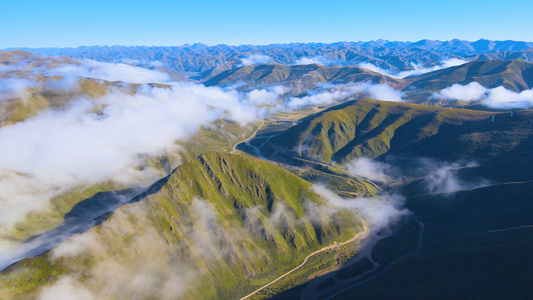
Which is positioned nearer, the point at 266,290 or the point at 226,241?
the point at 266,290

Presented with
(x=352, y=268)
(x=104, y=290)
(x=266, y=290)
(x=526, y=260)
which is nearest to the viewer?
(x=526, y=260)

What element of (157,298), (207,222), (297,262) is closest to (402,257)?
(297,262)

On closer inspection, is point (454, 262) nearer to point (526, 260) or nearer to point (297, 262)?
A: point (526, 260)

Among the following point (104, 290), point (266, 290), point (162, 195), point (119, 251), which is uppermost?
point (162, 195)

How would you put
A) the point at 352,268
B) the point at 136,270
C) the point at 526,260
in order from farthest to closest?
the point at 352,268, the point at 136,270, the point at 526,260

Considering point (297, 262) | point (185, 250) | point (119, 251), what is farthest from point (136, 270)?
point (297, 262)

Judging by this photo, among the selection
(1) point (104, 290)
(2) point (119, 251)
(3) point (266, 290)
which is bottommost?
(3) point (266, 290)

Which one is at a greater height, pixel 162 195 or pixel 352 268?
pixel 162 195

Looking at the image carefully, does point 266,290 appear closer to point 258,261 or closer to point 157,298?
point 258,261

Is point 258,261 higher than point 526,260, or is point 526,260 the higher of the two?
point 526,260
